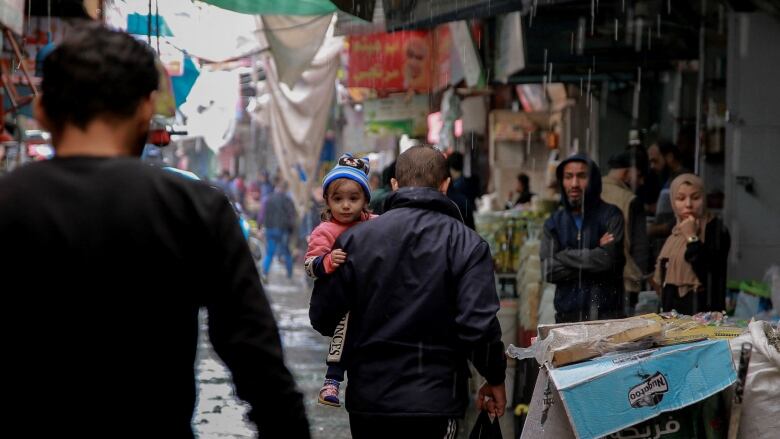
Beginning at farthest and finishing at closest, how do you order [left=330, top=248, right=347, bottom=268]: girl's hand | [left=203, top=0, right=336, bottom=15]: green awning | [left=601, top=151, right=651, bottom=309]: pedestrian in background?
1. [left=203, top=0, right=336, bottom=15]: green awning
2. [left=601, top=151, right=651, bottom=309]: pedestrian in background
3. [left=330, top=248, right=347, bottom=268]: girl's hand

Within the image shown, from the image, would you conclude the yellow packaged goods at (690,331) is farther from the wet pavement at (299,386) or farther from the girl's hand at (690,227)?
the girl's hand at (690,227)

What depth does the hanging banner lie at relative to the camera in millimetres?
15656

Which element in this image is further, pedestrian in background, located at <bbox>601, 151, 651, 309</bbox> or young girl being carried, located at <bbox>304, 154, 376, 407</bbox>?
pedestrian in background, located at <bbox>601, 151, 651, 309</bbox>

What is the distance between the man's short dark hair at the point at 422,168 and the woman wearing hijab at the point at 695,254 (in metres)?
3.27

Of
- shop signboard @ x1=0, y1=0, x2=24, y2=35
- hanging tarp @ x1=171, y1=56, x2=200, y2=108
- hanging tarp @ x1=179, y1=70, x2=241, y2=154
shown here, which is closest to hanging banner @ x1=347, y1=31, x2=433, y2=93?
hanging tarp @ x1=179, y1=70, x2=241, y2=154

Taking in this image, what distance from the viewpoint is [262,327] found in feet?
7.92

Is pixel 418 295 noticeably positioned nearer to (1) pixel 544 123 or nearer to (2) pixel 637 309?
(2) pixel 637 309

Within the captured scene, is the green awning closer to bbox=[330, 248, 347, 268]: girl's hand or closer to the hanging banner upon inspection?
bbox=[330, 248, 347, 268]: girl's hand

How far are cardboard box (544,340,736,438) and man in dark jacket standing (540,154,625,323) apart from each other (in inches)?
93.7

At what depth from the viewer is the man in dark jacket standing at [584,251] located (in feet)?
23.8

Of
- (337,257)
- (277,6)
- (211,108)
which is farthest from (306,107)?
(337,257)

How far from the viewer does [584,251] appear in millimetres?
7258

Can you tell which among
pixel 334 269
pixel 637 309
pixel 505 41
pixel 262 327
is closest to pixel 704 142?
pixel 505 41

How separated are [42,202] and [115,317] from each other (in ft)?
0.91
